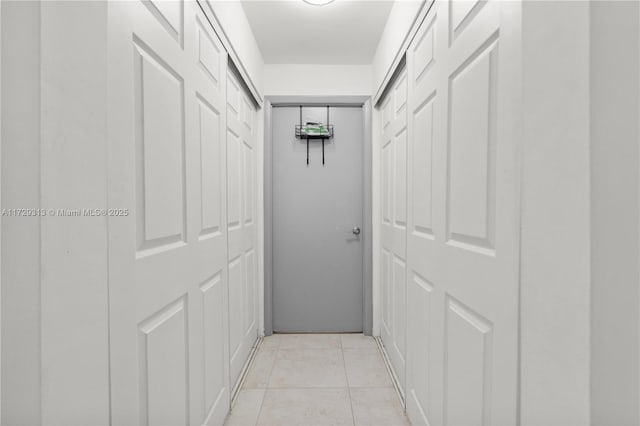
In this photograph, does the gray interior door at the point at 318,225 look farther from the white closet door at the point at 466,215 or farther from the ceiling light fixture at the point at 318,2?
the white closet door at the point at 466,215

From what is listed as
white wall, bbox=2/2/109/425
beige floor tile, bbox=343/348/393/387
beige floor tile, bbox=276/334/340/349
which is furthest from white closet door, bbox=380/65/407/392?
white wall, bbox=2/2/109/425

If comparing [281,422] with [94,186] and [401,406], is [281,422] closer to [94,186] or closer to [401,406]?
[401,406]

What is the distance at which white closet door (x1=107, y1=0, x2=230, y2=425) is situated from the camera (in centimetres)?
85

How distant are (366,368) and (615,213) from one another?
203 cm

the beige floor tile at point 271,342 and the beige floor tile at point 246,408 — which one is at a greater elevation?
the beige floor tile at point 246,408

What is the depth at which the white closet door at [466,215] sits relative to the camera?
2.81 feet

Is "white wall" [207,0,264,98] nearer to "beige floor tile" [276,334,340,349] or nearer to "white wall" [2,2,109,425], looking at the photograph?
"white wall" [2,2,109,425]

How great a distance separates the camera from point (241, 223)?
7.56 feet

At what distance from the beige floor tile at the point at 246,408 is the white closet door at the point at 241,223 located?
124 mm

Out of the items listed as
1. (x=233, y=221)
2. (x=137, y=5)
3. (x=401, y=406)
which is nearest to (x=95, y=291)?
(x=137, y=5)

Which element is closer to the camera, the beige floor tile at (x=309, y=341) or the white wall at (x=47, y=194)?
the white wall at (x=47, y=194)

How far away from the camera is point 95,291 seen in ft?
2.58

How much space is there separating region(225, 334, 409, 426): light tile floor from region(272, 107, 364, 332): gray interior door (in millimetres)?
272

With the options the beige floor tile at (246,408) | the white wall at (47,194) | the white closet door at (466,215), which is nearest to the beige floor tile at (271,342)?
the beige floor tile at (246,408)
